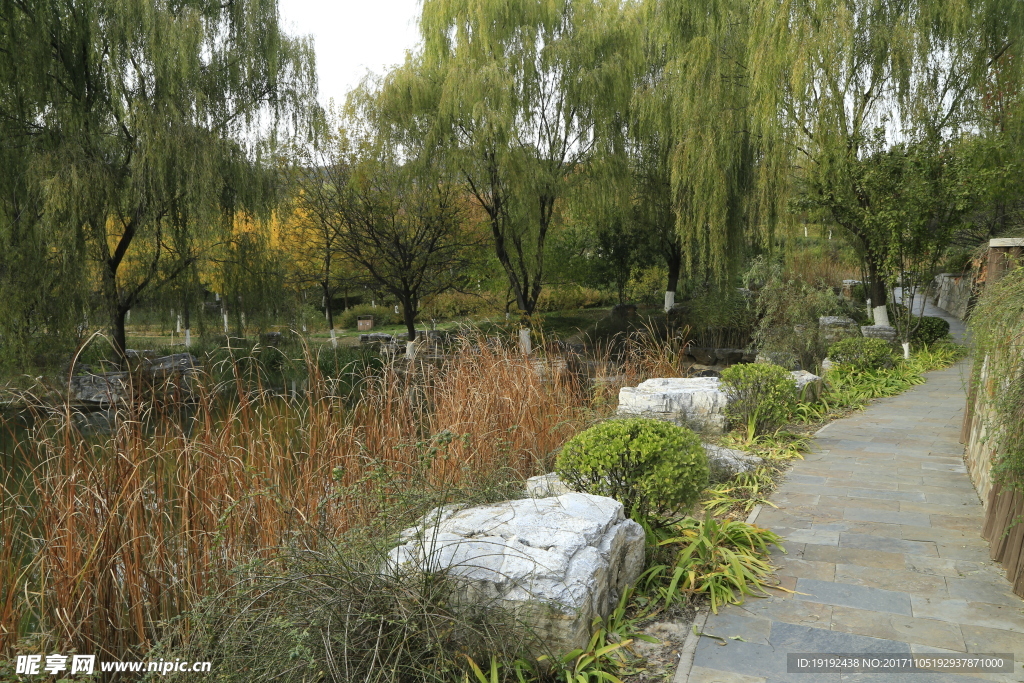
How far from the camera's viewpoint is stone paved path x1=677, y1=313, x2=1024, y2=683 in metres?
2.62

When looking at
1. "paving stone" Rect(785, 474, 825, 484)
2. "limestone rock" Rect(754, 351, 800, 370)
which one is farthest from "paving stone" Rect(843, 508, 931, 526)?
"limestone rock" Rect(754, 351, 800, 370)

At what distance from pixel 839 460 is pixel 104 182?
8985 mm

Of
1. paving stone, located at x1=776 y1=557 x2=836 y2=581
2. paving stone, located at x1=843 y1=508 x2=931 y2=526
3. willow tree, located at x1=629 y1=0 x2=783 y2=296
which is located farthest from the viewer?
willow tree, located at x1=629 y1=0 x2=783 y2=296

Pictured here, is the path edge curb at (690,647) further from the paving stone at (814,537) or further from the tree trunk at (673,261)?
the tree trunk at (673,261)

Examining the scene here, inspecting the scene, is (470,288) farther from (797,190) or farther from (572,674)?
(572,674)

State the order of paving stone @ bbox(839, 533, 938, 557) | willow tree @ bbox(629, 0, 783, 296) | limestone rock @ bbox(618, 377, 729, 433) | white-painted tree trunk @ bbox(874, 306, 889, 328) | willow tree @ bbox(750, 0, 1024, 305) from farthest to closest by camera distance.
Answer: white-painted tree trunk @ bbox(874, 306, 889, 328) < willow tree @ bbox(629, 0, 783, 296) < willow tree @ bbox(750, 0, 1024, 305) < limestone rock @ bbox(618, 377, 729, 433) < paving stone @ bbox(839, 533, 938, 557)

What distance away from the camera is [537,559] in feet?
8.37

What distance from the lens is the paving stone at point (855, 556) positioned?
11.0 feet

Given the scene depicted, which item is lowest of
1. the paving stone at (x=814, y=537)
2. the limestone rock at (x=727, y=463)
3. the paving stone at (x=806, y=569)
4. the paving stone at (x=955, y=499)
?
the paving stone at (x=806, y=569)

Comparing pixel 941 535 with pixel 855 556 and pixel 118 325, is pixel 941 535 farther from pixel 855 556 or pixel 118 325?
pixel 118 325

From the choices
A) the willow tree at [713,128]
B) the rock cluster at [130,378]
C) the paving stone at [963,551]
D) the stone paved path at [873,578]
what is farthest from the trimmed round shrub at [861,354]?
the rock cluster at [130,378]

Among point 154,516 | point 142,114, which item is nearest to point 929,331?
point 154,516

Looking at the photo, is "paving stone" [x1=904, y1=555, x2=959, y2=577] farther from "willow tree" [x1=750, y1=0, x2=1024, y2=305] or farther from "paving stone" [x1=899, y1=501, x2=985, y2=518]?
"willow tree" [x1=750, y1=0, x2=1024, y2=305]

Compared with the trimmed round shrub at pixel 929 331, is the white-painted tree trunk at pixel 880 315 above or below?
above
